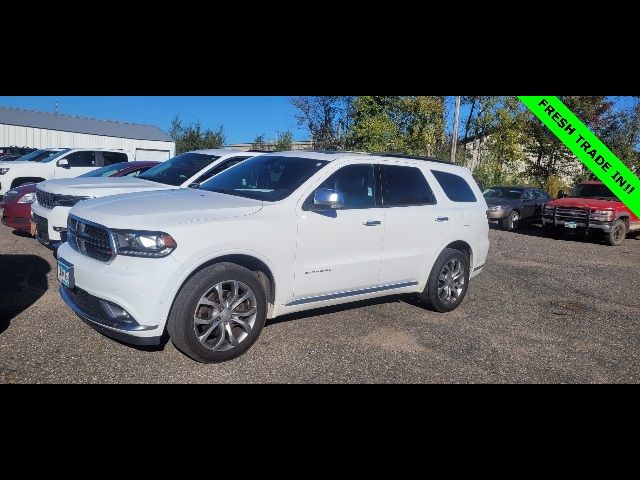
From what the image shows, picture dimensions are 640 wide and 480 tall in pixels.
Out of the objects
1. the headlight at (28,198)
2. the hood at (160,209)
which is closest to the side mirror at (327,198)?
the hood at (160,209)

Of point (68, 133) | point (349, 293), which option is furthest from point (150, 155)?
point (68, 133)

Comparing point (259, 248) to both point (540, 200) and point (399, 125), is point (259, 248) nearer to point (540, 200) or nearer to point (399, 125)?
point (540, 200)

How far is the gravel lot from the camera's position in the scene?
3969mm

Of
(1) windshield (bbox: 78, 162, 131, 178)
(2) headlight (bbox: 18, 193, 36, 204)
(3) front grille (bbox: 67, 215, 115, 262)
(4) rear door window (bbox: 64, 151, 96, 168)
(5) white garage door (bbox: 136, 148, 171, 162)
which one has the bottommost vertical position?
(3) front grille (bbox: 67, 215, 115, 262)

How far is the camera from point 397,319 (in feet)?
18.1

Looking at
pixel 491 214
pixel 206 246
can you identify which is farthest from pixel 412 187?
pixel 491 214

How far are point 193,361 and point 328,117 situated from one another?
77.3 feet

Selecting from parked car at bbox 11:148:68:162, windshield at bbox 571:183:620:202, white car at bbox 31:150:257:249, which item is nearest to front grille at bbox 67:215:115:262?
white car at bbox 31:150:257:249

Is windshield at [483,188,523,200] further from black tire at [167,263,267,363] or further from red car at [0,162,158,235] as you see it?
black tire at [167,263,267,363]

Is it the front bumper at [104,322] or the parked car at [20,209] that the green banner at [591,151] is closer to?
the parked car at [20,209]

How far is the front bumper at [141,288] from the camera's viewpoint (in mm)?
3654

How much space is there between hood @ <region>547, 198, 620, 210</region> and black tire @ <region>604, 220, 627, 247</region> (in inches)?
19.1
